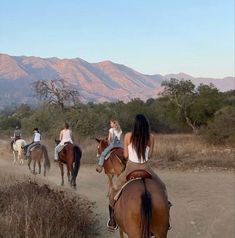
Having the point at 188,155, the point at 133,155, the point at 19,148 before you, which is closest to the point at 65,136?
the point at 188,155

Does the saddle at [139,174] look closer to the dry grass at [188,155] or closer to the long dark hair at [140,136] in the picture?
the long dark hair at [140,136]

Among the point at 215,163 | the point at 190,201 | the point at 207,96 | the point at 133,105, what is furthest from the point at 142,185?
the point at 133,105

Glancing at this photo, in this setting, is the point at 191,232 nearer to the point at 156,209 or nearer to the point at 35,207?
the point at 35,207

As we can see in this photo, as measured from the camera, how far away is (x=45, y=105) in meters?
49.2

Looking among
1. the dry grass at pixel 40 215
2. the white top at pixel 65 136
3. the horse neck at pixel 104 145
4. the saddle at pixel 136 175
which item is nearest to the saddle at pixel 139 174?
the saddle at pixel 136 175

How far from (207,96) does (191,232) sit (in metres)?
33.5

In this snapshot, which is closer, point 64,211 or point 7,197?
point 64,211

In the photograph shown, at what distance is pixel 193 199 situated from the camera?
16.3 meters

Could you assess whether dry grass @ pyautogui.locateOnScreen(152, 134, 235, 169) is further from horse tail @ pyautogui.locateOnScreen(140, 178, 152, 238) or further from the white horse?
horse tail @ pyautogui.locateOnScreen(140, 178, 152, 238)

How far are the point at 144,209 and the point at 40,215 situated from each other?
3.07m

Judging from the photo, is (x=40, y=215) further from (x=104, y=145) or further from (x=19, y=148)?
(x=19, y=148)

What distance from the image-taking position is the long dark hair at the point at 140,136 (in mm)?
7898

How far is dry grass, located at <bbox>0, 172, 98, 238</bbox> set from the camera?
8.70 metres

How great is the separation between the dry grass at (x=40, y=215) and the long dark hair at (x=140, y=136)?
213 centimetres
